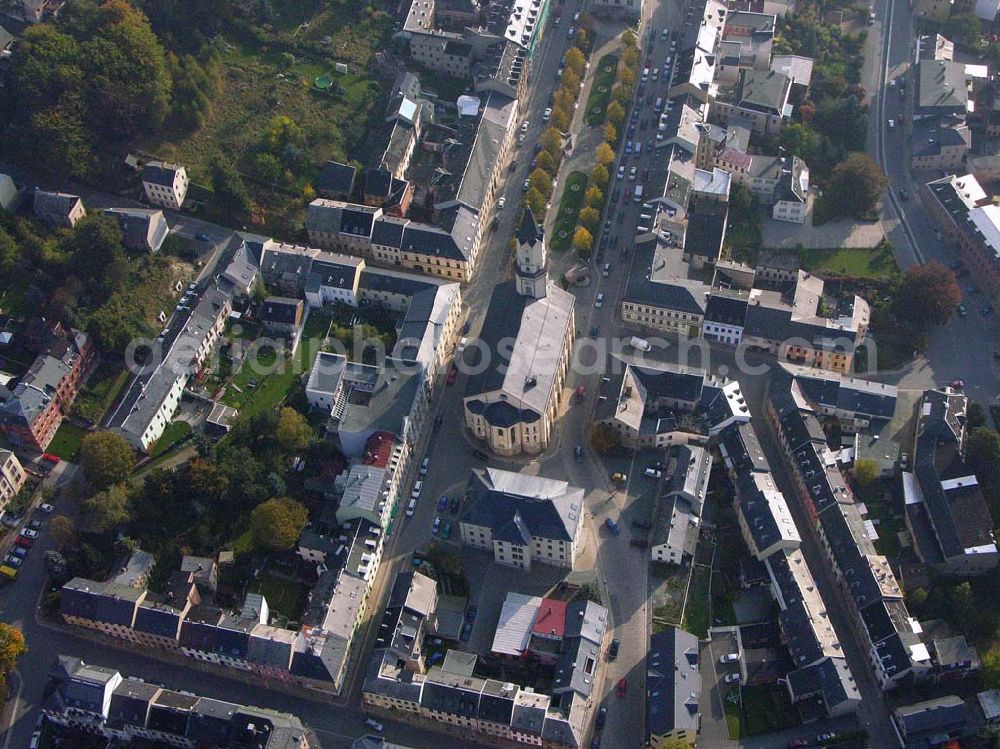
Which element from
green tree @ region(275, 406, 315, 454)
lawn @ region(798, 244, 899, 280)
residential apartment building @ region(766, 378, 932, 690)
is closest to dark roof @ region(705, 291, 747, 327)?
residential apartment building @ region(766, 378, 932, 690)

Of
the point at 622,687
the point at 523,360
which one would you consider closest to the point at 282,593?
the point at 523,360

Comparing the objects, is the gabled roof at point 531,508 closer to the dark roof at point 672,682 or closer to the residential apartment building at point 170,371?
the dark roof at point 672,682

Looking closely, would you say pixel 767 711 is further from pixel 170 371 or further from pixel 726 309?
pixel 170 371

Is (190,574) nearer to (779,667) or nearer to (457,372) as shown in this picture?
(457,372)

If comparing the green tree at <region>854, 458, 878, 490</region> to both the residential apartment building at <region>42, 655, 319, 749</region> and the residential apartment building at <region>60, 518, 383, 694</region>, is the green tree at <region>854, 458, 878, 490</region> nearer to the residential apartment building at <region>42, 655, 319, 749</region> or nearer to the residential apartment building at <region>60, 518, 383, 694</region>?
the residential apartment building at <region>60, 518, 383, 694</region>

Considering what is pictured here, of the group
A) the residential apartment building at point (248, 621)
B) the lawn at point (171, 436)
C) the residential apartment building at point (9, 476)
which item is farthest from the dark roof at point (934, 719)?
the residential apartment building at point (9, 476)

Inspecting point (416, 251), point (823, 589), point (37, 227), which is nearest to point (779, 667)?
point (823, 589)
